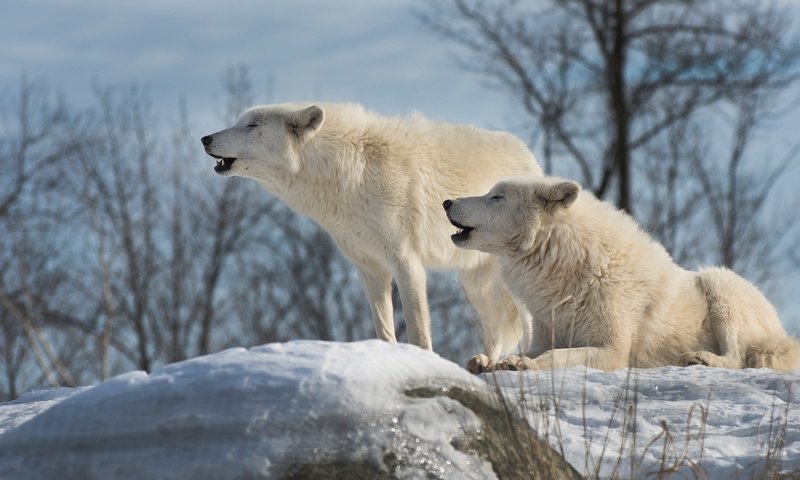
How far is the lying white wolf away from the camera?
6453 mm

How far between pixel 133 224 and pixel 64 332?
8.56 ft

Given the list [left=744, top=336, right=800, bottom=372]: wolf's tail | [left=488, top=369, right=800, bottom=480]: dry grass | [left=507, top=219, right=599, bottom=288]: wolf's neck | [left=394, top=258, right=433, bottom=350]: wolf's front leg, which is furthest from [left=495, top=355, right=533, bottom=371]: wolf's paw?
[left=394, top=258, right=433, bottom=350]: wolf's front leg

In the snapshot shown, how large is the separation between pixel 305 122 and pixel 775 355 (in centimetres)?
380

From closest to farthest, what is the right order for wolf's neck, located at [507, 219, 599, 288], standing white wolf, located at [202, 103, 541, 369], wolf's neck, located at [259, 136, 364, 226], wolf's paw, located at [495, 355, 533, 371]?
wolf's paw, located at [495, 355, 533, 371] → wolf's neck, located at [507, 219, 599, 288] → standing white wolf, located at [202, 103, 541, 369] → wolf's neck, located at [259, 136, 364, 226]

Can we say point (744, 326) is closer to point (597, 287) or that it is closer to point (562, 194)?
point (597, 287)

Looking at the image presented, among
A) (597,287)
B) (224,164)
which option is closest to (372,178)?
(224,164)

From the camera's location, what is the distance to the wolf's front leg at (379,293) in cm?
822

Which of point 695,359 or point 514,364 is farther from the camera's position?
point 695,359

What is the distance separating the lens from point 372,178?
26.4ft

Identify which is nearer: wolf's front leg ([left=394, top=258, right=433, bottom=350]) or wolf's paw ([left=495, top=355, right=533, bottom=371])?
wolf's paw ([left=495, top=355, right=533, bottom=371])

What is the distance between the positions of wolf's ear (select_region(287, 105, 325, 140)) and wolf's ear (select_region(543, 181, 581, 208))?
2.31 metres

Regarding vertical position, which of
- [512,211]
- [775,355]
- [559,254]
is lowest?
[775,355]

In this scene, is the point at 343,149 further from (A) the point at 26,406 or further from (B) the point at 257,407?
(B) the point at 257,407

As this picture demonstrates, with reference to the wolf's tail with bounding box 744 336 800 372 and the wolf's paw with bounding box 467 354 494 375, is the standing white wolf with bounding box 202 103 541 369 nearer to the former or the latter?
the wolf's paw with bounding box 467 354 494 375
